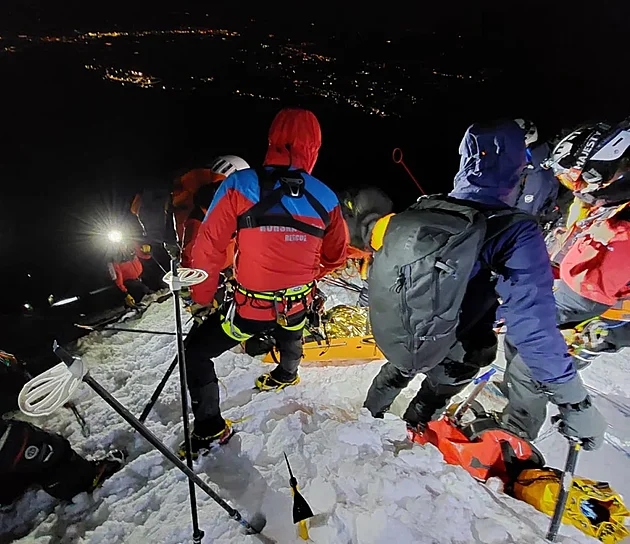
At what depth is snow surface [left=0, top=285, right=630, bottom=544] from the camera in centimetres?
189

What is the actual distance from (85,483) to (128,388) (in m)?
1.20

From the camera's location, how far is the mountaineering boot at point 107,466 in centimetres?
234

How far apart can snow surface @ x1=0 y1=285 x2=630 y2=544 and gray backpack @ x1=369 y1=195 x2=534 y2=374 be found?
0.66 metres

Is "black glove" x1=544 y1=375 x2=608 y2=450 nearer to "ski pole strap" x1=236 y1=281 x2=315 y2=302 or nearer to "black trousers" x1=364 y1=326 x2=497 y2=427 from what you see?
"black trousers" x1=364 y1=326 x2=497 y2=427

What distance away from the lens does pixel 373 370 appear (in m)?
3.97

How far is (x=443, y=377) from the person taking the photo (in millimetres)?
2521

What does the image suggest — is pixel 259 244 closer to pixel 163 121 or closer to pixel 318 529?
pixel 318 529

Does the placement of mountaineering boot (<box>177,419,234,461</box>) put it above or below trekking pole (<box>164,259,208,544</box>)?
below

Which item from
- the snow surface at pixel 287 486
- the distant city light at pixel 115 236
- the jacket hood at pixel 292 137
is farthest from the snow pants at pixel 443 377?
the distant city light at pixel 115 236

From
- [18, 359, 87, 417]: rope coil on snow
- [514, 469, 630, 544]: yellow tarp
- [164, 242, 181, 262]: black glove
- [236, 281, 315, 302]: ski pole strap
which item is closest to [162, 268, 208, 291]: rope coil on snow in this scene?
[236, 281, 315, 302]: ski pole strap

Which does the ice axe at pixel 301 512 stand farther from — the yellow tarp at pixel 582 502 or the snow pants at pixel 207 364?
the yellow tarp at pixel 582 502

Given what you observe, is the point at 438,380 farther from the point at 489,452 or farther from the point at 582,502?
the point at 582,502

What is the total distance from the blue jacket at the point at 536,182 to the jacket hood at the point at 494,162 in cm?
299

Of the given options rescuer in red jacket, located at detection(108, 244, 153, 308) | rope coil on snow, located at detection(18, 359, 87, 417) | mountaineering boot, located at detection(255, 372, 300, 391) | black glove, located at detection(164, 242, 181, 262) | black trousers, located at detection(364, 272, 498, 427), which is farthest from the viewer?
rescuer in red jacket, located at detection(108, 244, 153, 308)
